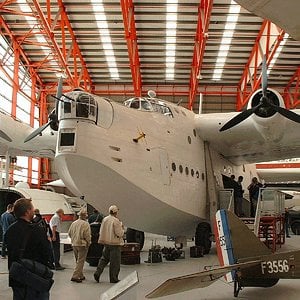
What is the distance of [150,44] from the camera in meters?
27.9

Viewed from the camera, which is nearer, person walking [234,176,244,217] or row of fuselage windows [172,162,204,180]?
row of fuselage windows [172,162,204,180]

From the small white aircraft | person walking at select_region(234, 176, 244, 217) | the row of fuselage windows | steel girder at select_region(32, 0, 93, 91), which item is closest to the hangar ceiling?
steel girder at select_region(32, 0, 93, 91)

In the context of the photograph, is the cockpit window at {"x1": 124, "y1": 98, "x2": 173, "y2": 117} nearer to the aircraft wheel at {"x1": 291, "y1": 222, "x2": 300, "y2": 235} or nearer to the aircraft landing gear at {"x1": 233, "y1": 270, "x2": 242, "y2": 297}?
the aircraft landing gear at {"x1": 233, "y1": 270, "x2": 242, "y2": 297}

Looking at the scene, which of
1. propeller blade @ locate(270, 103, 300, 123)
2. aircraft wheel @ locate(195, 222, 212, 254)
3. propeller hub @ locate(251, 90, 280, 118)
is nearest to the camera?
propeller blade @ locate(270, 103, 300, 123)

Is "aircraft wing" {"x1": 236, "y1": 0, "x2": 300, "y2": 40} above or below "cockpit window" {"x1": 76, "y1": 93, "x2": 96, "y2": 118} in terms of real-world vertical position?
below

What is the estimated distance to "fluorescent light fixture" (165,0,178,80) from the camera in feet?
77.9

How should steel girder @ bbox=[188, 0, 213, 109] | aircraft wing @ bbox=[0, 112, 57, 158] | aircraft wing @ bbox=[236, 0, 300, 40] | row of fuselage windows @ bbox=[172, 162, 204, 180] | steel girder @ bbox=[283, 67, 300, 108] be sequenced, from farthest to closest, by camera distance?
steel girder @ bbox=[283, 67, 300, 108] → steel girder @ bbox=[188, 0, 213, 109] → aircraft wing @ bbox=[0, 112, 57, 158] → row of fuselage windows @ bbox=[172, 162, 204, 180] → aircraft wing @ bbox=[236, 0, 300, 40]

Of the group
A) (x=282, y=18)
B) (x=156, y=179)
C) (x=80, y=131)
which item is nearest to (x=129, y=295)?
(x=282, y=18)

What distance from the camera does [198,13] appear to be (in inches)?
951

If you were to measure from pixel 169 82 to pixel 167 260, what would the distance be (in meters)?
23.7

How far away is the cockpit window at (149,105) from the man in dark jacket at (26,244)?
7600 millimetres

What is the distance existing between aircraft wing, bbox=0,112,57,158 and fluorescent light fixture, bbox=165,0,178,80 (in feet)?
37.4

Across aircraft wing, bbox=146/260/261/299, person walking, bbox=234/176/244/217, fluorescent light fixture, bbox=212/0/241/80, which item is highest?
fluorescent light fixture, bbox=212/0/241/80

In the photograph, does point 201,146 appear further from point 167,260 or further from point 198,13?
point 198,13
